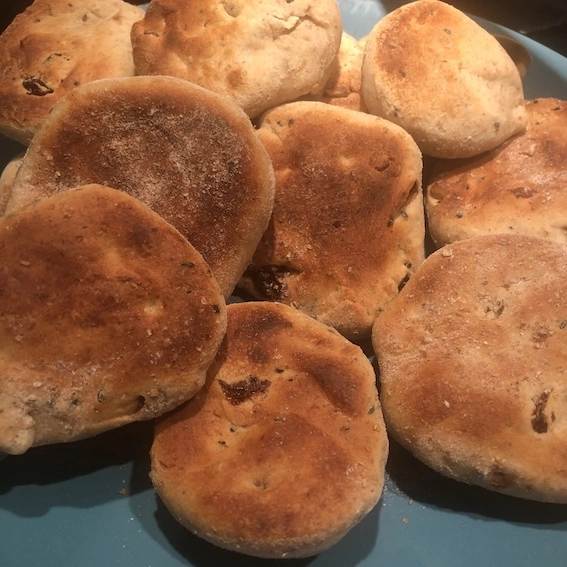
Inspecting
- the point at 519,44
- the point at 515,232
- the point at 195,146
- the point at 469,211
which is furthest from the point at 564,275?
the point at 519,44

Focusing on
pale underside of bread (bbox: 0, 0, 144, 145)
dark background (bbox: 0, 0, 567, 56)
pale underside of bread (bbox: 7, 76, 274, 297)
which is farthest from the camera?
dark background (bbox: 0, 0, 567, 56)

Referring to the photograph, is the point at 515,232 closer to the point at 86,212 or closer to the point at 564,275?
the point at 564,275

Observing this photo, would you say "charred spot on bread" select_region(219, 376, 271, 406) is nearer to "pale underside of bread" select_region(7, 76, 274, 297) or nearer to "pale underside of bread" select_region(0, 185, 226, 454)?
"pale underside of bread" select_region(0, 185, 226, 454)

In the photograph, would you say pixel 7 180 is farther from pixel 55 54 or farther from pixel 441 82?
pixel 441 82

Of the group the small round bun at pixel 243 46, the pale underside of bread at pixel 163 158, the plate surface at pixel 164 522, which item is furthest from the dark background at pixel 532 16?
the plate surface at pixel 164 522

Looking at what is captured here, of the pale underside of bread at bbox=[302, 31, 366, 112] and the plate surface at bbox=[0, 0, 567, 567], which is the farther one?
the pale underside of bread at bbox=[302, 31, 366, 112]

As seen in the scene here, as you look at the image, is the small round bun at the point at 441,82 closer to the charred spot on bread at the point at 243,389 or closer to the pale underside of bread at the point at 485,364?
the pale underside of bread at the point at 485,364

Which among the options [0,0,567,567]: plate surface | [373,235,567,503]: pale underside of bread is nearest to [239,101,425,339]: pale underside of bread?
[373,235,567,503]: pale underside of bread
